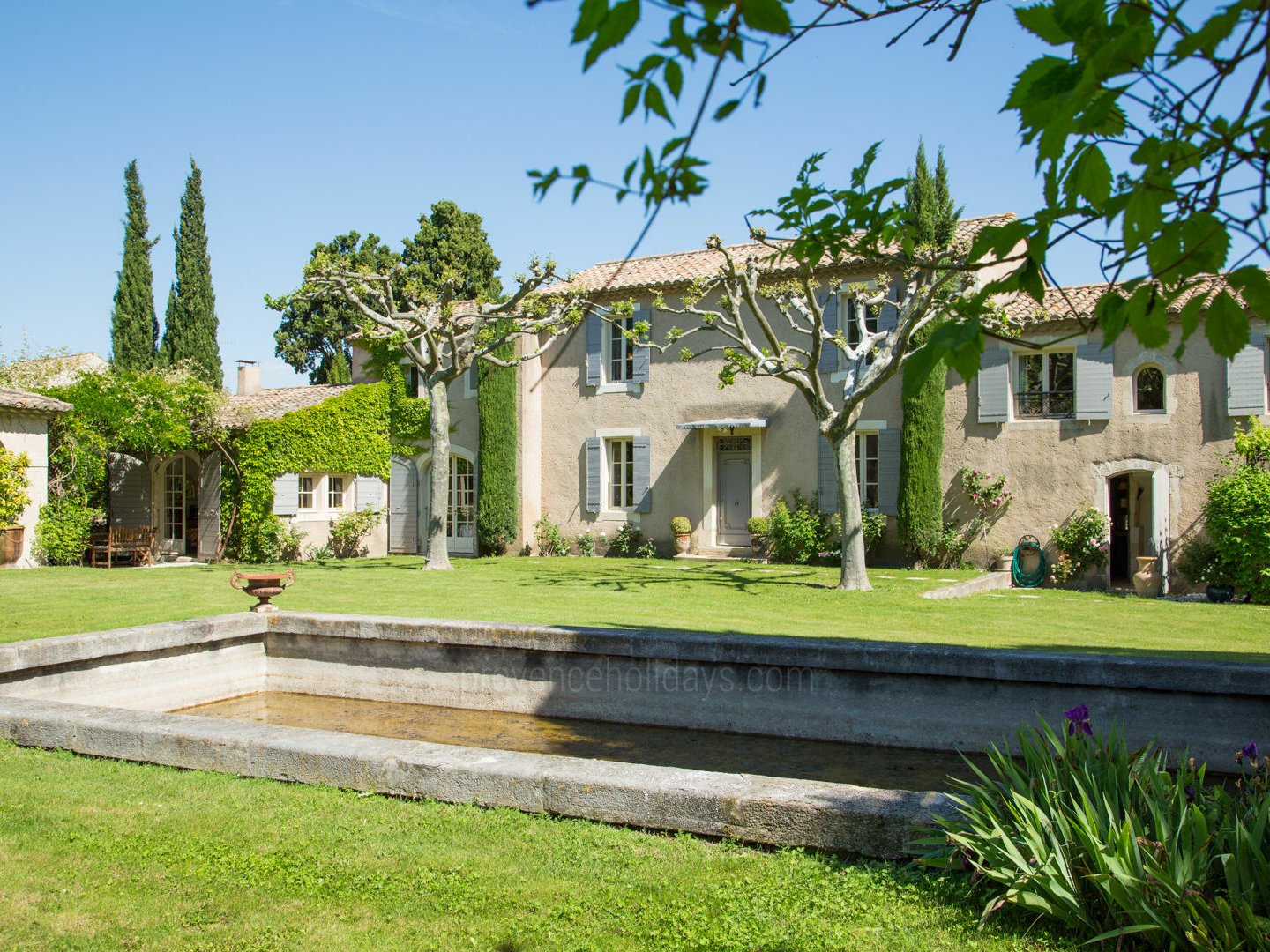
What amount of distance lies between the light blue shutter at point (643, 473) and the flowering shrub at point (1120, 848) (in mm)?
16185

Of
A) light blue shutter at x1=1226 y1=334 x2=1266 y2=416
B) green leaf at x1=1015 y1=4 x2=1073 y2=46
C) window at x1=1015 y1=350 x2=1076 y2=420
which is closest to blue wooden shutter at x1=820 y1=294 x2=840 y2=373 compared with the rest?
window at x1=1015 y1=350 x2=1076 y2=420

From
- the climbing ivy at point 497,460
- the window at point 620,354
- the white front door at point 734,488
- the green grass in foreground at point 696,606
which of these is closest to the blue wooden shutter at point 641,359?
the window at point 620,354

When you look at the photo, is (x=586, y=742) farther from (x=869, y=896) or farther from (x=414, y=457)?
(x=414, y=457)

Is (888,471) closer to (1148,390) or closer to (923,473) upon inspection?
(923,473)

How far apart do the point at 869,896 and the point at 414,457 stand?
65.7 feet

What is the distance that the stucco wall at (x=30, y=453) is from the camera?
18.5m

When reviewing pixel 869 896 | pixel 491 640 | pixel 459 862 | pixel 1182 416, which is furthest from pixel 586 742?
pixel 1182 416

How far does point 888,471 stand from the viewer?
17.7 metres

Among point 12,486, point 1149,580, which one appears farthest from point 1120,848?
point 12,486

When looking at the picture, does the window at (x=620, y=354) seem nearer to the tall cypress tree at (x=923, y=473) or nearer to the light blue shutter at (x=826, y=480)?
the light blue shutter at (x=826, y=480)

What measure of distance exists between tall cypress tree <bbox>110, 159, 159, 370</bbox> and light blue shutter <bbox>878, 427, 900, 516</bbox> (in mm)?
24203

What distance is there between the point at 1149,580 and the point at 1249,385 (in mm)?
3386

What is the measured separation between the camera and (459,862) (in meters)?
4.06

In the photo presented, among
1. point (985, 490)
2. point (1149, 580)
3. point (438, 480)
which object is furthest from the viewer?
point (438, 480)
